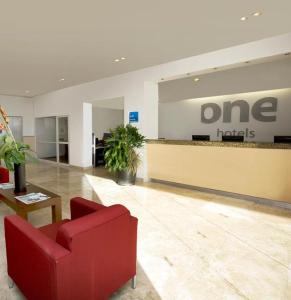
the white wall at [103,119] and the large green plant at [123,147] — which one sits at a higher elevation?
the white wall at [103,119]

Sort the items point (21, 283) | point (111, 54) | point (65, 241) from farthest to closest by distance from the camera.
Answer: point (111, 54), point (21, 283), point (65, 241)

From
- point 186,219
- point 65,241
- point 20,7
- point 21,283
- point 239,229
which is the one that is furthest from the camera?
point 186,219

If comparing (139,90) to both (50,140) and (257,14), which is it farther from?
(50,140)

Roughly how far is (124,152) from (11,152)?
277 cm

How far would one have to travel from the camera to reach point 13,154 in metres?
2.99

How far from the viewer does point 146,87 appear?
5805 mm

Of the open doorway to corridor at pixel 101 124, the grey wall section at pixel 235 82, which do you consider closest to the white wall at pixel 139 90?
the open doorway to corridor at pixel 101 124

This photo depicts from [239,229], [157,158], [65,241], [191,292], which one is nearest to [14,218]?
[65,241]

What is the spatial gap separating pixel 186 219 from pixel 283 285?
5.31 ft

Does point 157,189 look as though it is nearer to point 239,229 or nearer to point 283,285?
point 239,229

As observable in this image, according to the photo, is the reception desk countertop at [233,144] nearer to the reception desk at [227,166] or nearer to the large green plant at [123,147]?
the reception desk at [227,166]

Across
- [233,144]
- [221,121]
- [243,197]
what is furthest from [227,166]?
[221,121]

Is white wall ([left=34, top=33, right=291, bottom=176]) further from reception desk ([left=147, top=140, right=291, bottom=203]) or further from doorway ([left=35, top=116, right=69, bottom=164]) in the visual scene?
reception desk ([left=147, top=140, right=291, bottom=203])

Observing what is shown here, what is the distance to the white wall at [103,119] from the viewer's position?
30.3 ft
